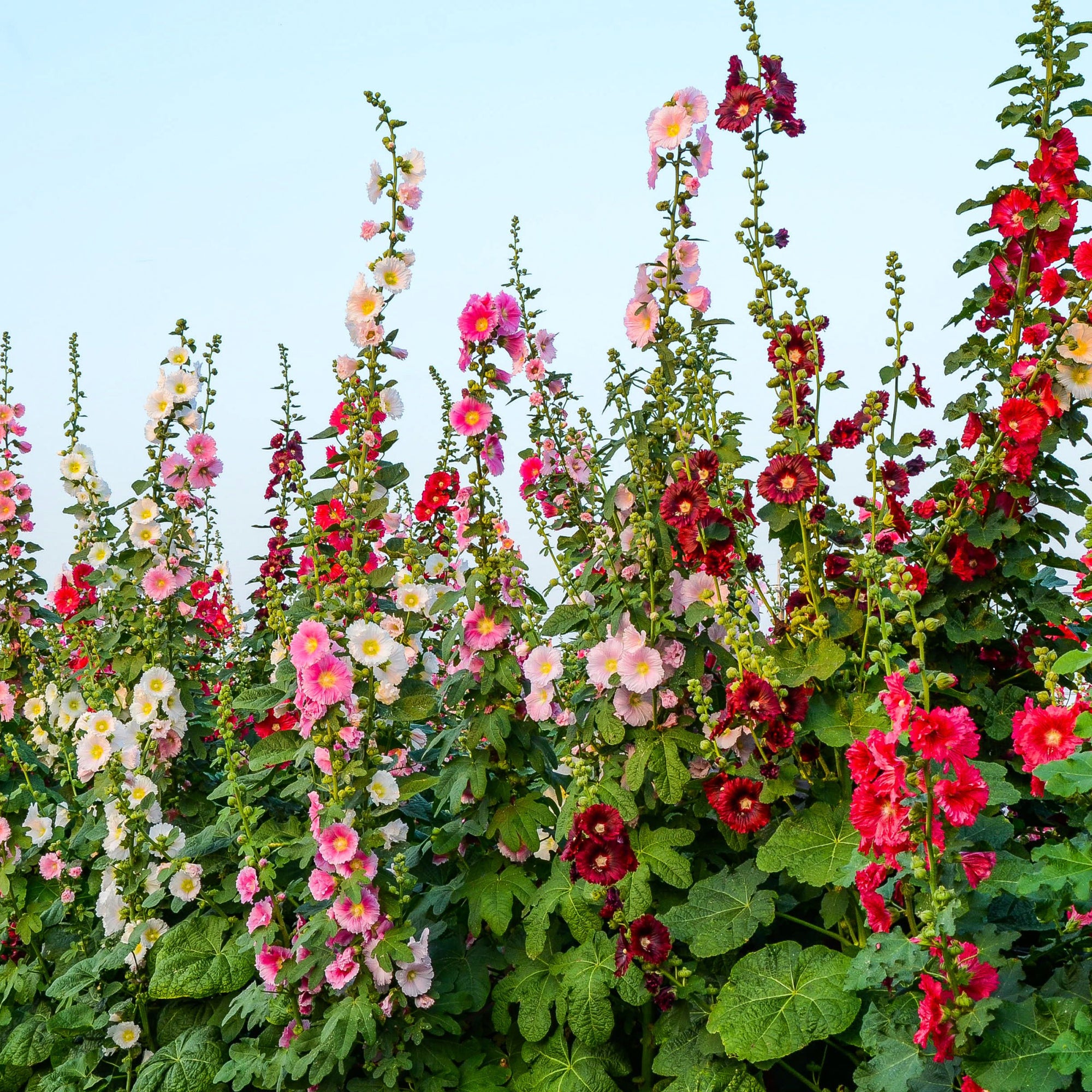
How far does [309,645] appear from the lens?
9.49ft

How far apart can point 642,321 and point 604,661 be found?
3.29ft

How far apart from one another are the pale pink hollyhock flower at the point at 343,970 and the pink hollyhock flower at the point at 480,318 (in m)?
Answer: 1.72

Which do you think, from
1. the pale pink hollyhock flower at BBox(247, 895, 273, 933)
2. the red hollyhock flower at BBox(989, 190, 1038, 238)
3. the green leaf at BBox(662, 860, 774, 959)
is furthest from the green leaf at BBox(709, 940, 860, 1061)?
the red hollyhock flower at BBox(989, 190, 1038, 238)

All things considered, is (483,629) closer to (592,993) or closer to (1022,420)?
(592,993)

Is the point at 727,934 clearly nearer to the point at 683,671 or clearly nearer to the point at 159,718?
the point at 683,671

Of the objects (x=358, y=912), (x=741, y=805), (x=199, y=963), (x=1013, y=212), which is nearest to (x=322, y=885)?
(x=358, y=912)

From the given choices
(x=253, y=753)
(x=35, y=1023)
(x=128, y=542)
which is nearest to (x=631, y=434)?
(x=253, y=753)

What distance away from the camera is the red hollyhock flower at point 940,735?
1.90 meters

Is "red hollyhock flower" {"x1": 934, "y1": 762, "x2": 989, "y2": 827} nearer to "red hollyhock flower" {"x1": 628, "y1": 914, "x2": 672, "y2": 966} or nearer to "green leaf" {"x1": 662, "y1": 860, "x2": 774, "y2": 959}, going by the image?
"green leaf" {"x1": 662, "y1": 860, "x2": 774, "y2": 959}

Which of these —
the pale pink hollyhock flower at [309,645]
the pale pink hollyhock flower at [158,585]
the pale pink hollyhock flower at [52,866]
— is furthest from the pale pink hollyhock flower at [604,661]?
the pale pink hollyhock flower at [52,866]

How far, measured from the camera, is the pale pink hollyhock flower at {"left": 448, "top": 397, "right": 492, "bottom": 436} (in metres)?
3.17

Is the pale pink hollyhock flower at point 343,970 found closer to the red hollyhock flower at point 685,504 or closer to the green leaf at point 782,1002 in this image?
the green leaf at point 782,1002

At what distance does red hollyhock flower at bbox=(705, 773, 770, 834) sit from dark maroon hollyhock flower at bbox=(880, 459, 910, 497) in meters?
0.89

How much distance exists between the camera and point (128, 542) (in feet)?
13.7
